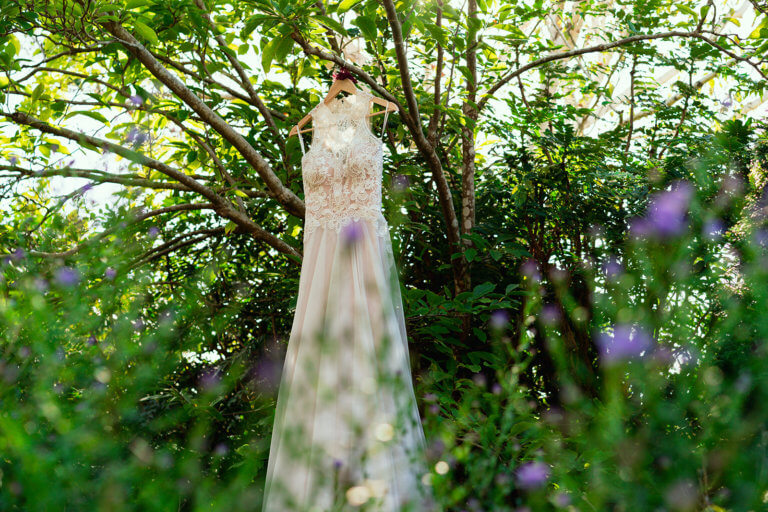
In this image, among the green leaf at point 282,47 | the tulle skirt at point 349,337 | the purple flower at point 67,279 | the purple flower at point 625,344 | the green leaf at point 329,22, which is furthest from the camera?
the green leaf at point 282,47

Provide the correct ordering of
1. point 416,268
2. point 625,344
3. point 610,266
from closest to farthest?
point 625,344 < point 610,266 < point 416,268

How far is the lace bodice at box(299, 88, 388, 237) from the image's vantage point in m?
1.78

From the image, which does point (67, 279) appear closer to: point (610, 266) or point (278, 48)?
point (278, 48)

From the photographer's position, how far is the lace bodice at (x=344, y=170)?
1.78m

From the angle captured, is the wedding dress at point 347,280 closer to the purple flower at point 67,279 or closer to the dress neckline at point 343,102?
the dress neckline at point 343,102

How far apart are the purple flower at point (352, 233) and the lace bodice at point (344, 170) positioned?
0.06ft

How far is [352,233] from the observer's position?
1.75 metres

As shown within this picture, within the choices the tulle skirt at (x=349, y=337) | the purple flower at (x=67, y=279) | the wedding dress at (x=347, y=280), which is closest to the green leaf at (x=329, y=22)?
the wedding dress at (x=347, y=280)

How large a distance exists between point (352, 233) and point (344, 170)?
0.70 feet

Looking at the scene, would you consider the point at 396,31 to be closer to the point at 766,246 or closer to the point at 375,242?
the point at 375,242

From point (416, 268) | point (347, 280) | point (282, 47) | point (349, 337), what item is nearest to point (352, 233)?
point (347, 280)

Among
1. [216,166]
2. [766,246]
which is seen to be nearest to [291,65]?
[216,166]

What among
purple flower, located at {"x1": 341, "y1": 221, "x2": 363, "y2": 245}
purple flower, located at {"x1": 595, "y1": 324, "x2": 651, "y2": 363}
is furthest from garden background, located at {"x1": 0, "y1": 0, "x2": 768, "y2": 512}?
purple flower, located at {"x1": 341, "y1": 221, "x2": 363, "y2": 245}

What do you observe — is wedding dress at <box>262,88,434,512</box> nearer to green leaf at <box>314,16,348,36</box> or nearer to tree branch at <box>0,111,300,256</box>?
green leaf at <box>314,16,348,36</box>
